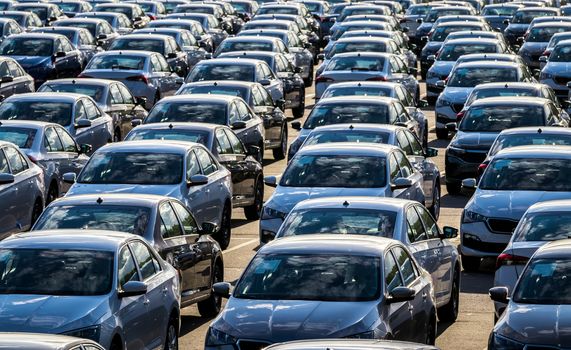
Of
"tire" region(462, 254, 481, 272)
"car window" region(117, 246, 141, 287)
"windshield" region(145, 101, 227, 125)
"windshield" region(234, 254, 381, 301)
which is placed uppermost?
"windshield" region(234, 254, 381, 301)

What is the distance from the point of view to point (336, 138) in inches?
1075

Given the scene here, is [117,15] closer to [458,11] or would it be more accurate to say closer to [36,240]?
[458,11]

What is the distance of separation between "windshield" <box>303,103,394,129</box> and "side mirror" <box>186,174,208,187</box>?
20.6ft

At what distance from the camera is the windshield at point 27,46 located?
138 feet

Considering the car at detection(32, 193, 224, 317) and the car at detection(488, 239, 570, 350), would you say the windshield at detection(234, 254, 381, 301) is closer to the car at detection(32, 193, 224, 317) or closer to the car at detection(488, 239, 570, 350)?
the car at detection(488, 239, 570, 350)

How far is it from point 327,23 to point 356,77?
26.5m

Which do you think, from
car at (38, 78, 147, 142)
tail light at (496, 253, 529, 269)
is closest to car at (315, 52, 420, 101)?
car at (38, 78, 147, 142)

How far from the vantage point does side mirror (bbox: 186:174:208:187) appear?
24.5 meters

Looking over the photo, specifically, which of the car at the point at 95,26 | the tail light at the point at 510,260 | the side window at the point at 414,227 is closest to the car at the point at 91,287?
the side window at the point at 414,227

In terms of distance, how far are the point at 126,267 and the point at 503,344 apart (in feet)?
11.4

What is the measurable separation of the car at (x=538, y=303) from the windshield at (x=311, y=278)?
1121mm

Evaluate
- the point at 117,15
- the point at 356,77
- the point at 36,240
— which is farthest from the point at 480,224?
the point at 117,15

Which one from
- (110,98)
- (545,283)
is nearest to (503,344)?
(545,283)

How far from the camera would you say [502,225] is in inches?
930
